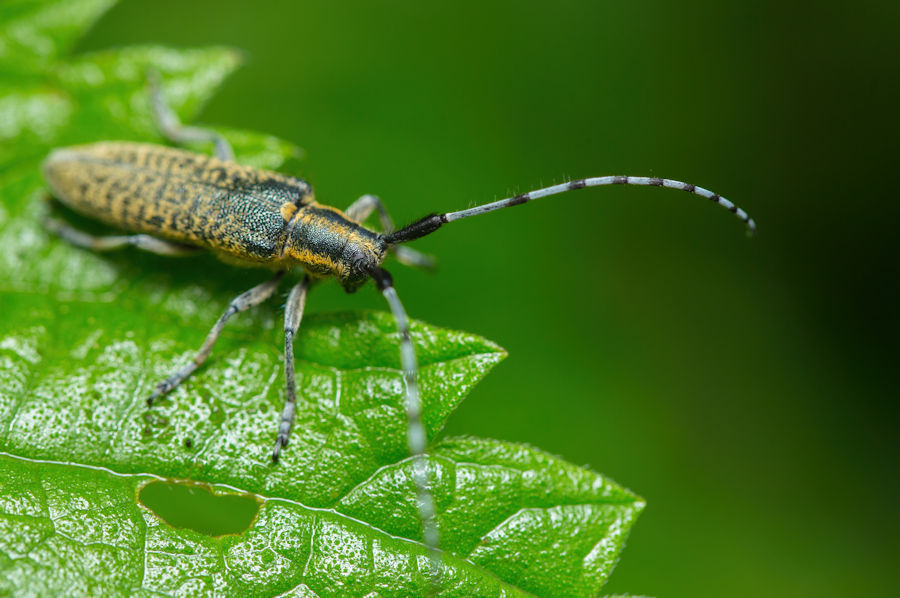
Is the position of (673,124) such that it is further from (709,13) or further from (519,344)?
(519,344)

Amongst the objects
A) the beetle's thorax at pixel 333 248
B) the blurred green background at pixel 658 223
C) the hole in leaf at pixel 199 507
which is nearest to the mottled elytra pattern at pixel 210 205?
the beetle's thorax at pixel 333 248

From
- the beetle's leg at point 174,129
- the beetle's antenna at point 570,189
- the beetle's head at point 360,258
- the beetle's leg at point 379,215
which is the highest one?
the beetle's leg at point 174,129

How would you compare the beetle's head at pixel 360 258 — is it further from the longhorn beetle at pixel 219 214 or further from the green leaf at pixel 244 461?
the green leaf at pixel 244 461

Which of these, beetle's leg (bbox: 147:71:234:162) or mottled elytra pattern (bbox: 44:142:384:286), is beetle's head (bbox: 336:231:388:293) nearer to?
mottled elytra pattern (bbox: 44:142:384:286)

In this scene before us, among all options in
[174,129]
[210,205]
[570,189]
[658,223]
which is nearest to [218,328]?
[210,205]

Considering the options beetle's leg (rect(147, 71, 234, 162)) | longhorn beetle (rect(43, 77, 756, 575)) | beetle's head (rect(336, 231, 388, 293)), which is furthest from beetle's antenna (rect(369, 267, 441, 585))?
beetle's leg (rect(147, 71, 234, 162))

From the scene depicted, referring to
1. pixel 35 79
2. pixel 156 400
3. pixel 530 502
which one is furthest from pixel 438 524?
pixel 35 79

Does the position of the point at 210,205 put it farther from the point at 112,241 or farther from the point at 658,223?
the point at 658,223
